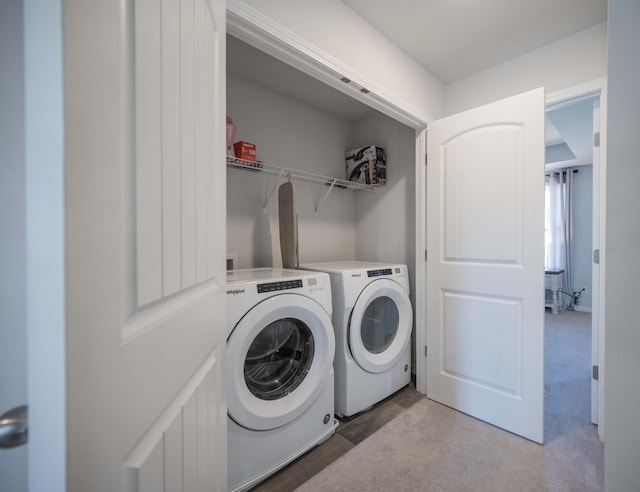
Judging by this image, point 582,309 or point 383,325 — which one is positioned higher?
point 383,325

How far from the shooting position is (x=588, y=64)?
164 centimetres

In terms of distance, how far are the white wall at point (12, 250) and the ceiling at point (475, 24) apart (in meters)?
1.57

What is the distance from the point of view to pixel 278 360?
5.07ft

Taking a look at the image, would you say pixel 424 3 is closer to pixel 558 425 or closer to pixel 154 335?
pixel 154 335

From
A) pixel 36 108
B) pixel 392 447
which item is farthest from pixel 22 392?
pixel 392 447

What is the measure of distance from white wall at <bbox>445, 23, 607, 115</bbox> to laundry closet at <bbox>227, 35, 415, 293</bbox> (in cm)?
50

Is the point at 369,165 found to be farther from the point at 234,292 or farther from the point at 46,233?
the point at 46,233

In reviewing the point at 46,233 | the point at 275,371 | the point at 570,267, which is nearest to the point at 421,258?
the point at 275,371

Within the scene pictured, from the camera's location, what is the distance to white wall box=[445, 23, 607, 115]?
1.62 m

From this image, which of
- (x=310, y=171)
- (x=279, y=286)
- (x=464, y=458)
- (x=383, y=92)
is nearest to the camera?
(x=279, y=286)

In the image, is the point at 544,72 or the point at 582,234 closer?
the point at 544,72

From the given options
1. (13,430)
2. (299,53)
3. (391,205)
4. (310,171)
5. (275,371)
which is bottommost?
(275,371)

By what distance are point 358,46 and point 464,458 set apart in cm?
228

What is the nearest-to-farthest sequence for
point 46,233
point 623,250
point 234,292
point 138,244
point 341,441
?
point 46,233, point 138,244, point 623,250, point 234,292, point 341,441
